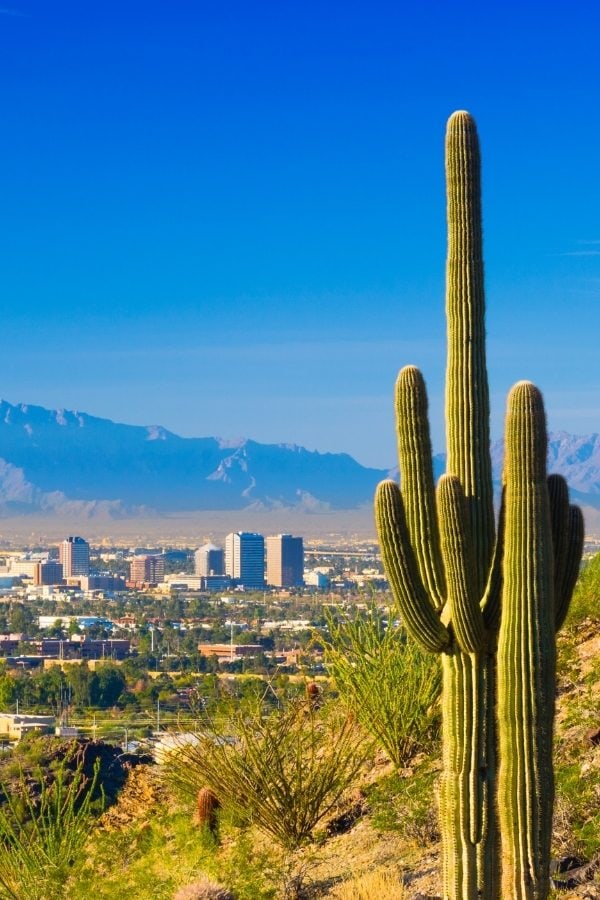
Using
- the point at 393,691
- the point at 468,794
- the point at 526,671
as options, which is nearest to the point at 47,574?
the point at 393,691

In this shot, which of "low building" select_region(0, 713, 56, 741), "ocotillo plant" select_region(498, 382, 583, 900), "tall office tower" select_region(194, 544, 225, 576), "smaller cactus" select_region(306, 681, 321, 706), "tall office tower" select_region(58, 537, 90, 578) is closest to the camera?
"ocotillo plant" select_region(498, 382, 583, 900)

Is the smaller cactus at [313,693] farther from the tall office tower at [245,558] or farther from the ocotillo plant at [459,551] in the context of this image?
the tall office tower at [245,558]

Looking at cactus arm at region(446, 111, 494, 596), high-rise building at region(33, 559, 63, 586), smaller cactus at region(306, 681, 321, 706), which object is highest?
cactus arm at region(446, 111, 494, 596)

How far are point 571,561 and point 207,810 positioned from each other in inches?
200

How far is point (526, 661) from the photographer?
7.48 metres

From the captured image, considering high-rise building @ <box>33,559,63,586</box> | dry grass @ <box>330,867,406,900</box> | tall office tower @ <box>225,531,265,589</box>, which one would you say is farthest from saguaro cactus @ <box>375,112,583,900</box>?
high-rise building @ <box>33,559,63,586</box>

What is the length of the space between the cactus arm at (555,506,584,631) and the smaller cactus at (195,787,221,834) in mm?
4876

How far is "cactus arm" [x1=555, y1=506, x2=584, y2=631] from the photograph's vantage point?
8.03 m

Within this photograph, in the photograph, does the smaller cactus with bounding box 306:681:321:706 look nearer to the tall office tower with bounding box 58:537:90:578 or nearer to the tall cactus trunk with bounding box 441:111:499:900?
the tall cactus trunk with bounding box 441:111:499:900

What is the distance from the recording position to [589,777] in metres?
10.3

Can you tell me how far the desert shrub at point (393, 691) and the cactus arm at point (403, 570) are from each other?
4.38 metres

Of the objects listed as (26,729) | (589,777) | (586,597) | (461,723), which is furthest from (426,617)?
(26,729)

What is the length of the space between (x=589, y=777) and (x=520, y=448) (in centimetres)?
374

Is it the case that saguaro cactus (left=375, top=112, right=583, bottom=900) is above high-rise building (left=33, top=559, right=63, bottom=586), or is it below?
above
